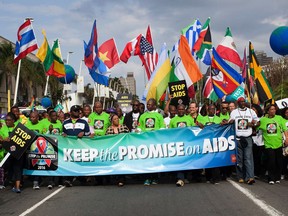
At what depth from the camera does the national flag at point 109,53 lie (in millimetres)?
17492

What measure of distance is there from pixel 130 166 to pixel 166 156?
0.86 metres

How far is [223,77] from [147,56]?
15.2 ft

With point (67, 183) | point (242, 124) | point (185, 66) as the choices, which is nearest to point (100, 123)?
point (67, 183)

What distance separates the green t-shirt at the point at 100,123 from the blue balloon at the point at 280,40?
8.28 metres

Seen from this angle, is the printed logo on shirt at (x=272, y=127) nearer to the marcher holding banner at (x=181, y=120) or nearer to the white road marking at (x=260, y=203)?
the white road marking at (x=260, y=203)

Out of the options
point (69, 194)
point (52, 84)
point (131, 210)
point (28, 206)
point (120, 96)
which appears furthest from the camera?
point (52, 84)

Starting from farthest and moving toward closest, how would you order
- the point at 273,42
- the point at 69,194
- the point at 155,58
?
the point at 155,58 → the point at 273,42 → the point at 69,194

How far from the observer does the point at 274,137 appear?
1004cm

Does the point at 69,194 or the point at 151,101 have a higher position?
the point at 151,101

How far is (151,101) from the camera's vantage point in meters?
10.3

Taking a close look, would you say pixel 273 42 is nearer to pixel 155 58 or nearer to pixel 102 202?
pixel 155 58

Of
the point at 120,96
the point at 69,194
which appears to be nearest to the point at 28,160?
the point at 69,194

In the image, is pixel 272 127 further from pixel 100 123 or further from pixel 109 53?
pixel 109 53

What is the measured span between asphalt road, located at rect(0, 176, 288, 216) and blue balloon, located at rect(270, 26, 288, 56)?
771 centimetres
